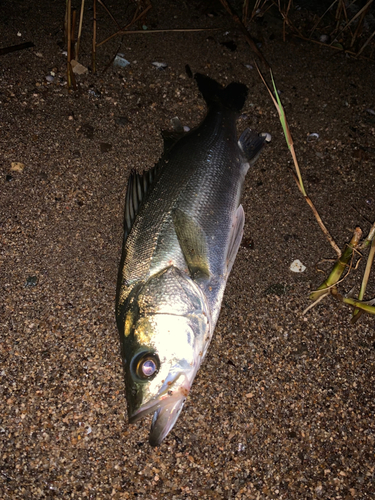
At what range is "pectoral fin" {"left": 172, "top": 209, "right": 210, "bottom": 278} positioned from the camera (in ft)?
A: 7.88

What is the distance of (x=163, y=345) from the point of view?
2.13 metres

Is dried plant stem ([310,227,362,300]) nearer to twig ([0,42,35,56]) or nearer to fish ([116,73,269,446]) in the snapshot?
fish ([116,73,269,446])

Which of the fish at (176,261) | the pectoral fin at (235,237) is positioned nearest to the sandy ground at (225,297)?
the pectoral fin at (235,237)

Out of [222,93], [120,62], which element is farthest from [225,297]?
[120,62]

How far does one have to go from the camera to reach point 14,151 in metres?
3.09

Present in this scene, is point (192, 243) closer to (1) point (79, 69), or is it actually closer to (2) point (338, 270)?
(2) point (338, 270)

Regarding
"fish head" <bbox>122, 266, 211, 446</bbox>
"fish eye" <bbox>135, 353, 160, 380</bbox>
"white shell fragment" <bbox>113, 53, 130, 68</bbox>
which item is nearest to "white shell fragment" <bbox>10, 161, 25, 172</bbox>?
"white shell fragment" <bbox>113, 53, 130, 68</bbox>

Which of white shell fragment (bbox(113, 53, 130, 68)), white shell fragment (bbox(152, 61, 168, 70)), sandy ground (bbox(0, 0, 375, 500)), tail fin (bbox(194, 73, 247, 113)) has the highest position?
tail fin (bbox(194, 73, 247, 113))

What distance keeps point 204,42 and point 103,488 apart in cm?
402

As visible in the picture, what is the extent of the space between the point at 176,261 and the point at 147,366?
0.70 metres

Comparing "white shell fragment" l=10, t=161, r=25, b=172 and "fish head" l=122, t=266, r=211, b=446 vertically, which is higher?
"fish head" l=122, t=266, r=211, b=446

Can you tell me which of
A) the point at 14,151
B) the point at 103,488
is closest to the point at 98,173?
the point at 14,151

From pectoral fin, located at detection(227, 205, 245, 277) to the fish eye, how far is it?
0.88 m

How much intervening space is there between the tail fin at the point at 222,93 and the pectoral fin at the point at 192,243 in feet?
4.38
